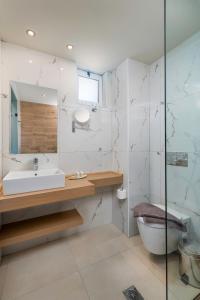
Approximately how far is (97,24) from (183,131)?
53.6 inches

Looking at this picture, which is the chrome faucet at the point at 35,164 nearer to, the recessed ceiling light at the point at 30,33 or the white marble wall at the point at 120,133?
the white marble wall at the point at 120,133

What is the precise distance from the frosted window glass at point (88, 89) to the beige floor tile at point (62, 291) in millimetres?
2139

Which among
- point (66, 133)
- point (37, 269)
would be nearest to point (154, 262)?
point (37, 269)

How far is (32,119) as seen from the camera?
1.81 m

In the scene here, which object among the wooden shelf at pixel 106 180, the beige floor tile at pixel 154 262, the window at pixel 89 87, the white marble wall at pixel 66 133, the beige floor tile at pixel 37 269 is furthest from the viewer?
the window at pixel 89 87

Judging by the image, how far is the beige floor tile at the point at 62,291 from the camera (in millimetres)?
1199

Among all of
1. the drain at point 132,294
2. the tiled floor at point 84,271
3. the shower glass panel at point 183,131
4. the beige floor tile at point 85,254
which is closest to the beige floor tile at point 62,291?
the tiled floor at point 84,271

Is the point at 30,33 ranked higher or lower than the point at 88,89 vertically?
higher

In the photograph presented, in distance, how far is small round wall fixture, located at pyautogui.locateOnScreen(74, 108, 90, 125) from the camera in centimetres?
204

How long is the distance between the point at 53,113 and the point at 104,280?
188 centimetres

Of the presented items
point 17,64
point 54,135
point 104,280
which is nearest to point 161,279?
point 104,280

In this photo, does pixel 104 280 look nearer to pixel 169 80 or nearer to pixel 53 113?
pixel 53 113

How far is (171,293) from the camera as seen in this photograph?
1208mm

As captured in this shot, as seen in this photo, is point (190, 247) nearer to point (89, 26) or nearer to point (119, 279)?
point (119, 279)
